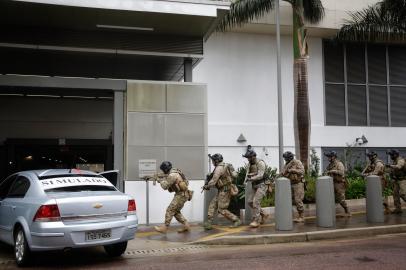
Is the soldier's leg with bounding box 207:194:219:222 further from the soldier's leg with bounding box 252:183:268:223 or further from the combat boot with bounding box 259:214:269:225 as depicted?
the combat boot with bounding box 259:214:269:225

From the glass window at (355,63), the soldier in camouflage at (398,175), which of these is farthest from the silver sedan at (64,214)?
the glass window at (355,63)

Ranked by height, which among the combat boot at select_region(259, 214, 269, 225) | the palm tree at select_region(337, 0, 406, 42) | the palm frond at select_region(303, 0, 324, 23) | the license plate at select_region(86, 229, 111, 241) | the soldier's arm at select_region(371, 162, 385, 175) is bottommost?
the combat boot at select_region(259, 214, 269, 225)

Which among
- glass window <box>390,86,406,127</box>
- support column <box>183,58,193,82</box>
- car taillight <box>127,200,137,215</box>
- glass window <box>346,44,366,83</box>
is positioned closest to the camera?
car taillight <box>127,200,137,215</box>

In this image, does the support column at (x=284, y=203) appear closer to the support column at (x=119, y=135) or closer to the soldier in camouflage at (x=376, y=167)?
the soldier in camouflage at (x=376, y=167)

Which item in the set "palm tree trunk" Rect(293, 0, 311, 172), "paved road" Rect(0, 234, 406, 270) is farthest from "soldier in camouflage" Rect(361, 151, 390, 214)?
"palm tree trunk" Rect(293, 0, 311, 172)

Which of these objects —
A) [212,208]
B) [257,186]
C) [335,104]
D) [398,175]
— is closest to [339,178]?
[398,175]

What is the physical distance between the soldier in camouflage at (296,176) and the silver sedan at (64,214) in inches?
179

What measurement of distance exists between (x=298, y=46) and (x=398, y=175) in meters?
6.89

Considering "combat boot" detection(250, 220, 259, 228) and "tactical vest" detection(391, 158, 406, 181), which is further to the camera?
"tactical vest" detection(391, 158, 406, 181)

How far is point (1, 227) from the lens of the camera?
8.31 metres

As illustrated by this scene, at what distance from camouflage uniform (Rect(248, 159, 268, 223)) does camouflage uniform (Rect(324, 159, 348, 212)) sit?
6.80ft

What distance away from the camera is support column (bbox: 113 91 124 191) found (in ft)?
43.3

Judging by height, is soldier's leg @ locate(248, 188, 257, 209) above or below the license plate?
above

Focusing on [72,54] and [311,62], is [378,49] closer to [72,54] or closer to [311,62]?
[311,62]
